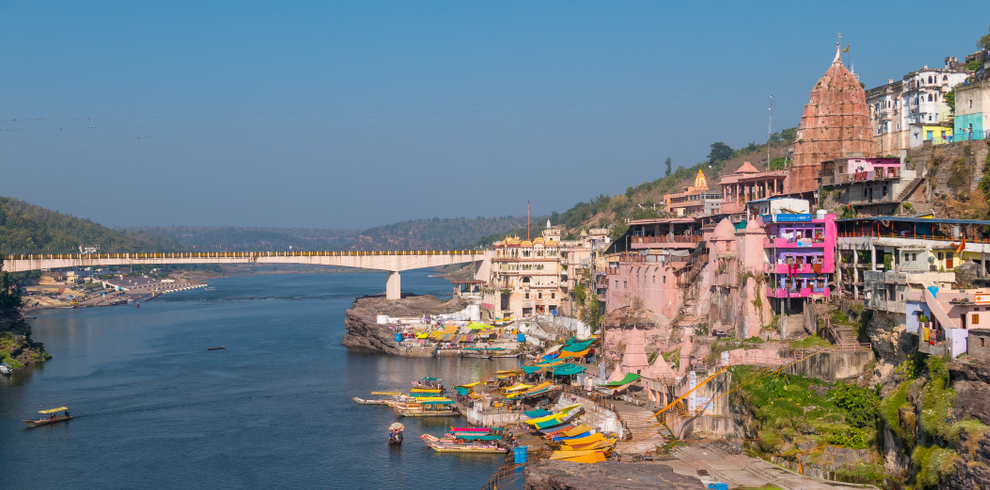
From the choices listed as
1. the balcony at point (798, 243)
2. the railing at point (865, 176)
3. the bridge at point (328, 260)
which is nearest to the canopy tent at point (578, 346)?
the railing at point (865, 176)

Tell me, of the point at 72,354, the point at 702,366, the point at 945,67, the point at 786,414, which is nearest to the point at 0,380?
the point at 72,354

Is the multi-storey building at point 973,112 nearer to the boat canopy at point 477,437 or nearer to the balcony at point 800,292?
the balcony at point 800,292

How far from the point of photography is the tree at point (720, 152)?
12962 centimetres

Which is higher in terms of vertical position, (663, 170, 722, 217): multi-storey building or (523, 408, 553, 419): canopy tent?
(663, 170, 722, 217): multi-storey building

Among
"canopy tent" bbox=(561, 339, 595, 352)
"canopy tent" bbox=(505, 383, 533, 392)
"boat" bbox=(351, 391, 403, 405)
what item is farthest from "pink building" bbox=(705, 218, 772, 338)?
"boat" bbox=(351, 391, 403, 405)

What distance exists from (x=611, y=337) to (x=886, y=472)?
20.8 m

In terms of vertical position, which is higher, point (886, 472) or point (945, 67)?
point (945, 67)

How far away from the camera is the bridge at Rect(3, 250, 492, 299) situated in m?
86.1

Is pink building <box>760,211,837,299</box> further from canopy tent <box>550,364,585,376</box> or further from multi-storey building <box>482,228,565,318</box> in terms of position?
multi-storey building <box>482,228,565,318</box>

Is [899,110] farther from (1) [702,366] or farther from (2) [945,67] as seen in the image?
(1) [702,366]

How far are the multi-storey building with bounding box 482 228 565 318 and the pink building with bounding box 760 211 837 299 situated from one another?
121 ft

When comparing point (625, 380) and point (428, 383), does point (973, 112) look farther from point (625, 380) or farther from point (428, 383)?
point (428, 383)

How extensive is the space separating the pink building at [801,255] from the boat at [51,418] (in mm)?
34383

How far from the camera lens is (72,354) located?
69500 millimetres
